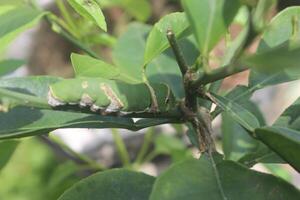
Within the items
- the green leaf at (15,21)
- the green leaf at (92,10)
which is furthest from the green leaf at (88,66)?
the green leaf at (15,21)

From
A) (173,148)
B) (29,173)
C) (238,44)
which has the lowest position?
(29,173)

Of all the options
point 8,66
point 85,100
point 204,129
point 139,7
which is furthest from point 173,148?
point 85,100

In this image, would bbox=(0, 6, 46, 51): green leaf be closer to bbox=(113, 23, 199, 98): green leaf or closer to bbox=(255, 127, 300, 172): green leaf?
bbox=(113, 23, 199, 98): green leaf

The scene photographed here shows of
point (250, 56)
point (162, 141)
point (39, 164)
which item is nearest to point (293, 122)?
point (250, 56)

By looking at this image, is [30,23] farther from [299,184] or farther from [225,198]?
[299,184]

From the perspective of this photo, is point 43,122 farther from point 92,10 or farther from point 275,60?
point 275,60

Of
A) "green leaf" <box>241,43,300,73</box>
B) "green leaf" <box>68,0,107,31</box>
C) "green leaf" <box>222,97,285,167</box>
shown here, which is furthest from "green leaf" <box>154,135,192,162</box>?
"green leaf" <box>241,43,300,73</box>
